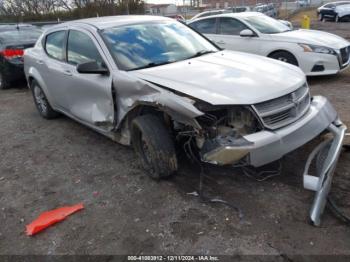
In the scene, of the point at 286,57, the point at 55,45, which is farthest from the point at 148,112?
the point at 286,57

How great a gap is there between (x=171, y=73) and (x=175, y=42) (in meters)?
0.97

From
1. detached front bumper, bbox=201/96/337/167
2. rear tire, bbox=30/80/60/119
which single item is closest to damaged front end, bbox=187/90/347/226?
detached front bumper, bbox=201/96/337/167

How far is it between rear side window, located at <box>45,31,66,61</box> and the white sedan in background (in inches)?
136

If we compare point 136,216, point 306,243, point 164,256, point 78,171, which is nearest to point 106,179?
point 78,171

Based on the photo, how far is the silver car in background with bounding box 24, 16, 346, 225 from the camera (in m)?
3.22

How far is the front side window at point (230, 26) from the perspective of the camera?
27.8ft

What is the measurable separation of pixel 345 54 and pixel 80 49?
5621 mm

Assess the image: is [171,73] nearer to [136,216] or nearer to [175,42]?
[175,42]

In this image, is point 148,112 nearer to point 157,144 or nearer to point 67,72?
point 157,144

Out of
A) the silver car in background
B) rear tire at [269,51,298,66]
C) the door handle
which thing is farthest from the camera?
rear tire at [269,51,298,66]

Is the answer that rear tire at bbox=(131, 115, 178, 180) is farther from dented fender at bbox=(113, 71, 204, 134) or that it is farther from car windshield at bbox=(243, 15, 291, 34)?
car windshield at bbox=(243, 15, 291, 34)

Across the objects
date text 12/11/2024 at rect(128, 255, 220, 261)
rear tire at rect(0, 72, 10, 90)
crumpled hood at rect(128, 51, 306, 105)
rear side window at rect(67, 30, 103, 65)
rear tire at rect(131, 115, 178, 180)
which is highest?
rear side window at rect(67, 30, 103, 65)

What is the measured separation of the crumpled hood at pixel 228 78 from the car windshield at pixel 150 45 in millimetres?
206

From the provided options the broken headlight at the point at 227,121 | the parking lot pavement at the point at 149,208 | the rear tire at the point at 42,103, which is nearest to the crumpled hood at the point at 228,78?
the broken headlight at the point at 227,121
